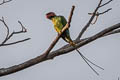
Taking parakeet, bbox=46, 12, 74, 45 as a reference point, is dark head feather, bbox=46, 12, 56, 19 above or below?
above

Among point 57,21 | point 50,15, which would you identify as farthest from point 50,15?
point 57,21

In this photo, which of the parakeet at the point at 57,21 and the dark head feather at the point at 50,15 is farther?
the dark head feather at the point at 50,15

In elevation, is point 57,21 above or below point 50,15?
below

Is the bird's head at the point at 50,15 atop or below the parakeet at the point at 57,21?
atop

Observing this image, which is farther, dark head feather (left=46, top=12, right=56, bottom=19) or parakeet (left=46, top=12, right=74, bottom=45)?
dark head feather (left=46, top=12, right=56, bottom=19)

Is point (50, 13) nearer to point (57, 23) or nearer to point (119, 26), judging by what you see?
point (57, 23)

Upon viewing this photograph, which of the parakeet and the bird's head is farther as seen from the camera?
the bird's head

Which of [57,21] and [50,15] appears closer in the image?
[57,21]

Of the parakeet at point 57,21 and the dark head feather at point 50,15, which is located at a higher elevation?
the dark head feather at point 50,15

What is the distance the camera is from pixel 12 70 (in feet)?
11.5

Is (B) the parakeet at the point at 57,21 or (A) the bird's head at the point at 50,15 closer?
(B) the parakeet at the point at 57,21

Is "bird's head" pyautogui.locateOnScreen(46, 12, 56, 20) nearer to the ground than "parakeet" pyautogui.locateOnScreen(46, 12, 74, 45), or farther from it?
farther from it

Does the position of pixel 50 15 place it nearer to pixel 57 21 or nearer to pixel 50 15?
pixel 50 15

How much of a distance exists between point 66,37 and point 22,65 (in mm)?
1546
